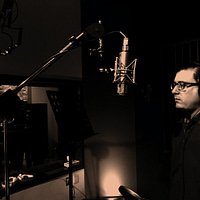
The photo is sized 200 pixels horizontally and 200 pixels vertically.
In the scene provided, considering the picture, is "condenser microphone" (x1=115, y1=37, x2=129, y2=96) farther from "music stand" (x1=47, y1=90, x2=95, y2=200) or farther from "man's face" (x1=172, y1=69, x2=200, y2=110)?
"music stand" (x1=47, y1=90, x2=95, y2=200)

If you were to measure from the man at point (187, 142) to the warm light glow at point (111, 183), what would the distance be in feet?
6.11

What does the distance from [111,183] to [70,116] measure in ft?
5.60

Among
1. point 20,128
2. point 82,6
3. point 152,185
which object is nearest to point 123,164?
point 152,185

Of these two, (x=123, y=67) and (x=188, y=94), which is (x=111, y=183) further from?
(x=188, y=94)

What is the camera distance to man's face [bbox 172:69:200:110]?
5.07 feet

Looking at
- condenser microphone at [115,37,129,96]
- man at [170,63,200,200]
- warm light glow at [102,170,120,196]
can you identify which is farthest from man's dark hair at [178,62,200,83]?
warm light glow at [102,170,120,196]

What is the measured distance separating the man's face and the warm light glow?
7.03 ft

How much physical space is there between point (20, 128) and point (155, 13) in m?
2.36

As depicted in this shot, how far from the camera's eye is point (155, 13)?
335 cm

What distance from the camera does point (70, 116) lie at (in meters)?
2.18

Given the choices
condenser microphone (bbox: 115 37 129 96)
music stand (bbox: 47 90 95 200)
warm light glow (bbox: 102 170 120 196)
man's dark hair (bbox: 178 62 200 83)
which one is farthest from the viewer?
warm light glow (bbox: 102 170 120 196)

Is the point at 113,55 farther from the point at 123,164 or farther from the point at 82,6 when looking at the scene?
the point at 123,164

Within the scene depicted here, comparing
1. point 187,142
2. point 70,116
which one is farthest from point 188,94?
point 70,116

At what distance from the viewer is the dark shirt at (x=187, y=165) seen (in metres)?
1.45
